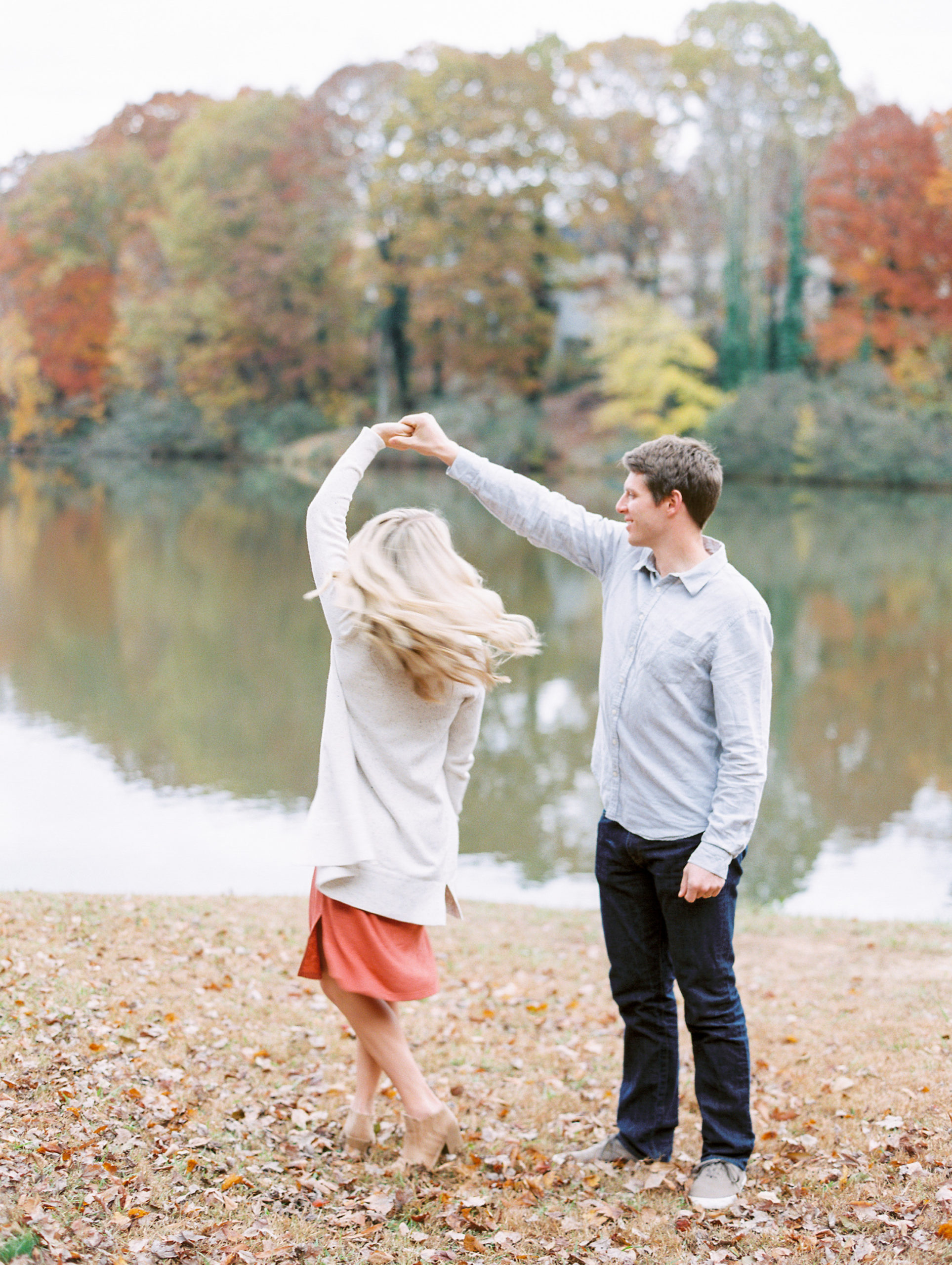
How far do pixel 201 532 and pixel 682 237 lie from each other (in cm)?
2639

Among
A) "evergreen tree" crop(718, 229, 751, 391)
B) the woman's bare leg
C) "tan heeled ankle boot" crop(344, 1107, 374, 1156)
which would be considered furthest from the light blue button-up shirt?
"evergreen tree" crop(718, 229, 751, 391)

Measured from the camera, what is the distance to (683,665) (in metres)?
3.29

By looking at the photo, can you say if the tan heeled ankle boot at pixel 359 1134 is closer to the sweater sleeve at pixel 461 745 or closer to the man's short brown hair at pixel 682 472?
the sweater sleeve at pixel 461 745

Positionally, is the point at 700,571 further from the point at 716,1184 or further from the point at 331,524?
the point at 716,1184

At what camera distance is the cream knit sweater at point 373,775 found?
3.28 metres

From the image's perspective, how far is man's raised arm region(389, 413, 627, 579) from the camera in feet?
11.7

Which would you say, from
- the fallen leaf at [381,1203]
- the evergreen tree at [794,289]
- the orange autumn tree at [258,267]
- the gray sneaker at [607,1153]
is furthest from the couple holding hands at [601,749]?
the orange autumn tree at [258,267]

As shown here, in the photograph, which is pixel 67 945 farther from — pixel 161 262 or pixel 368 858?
pixel 161 262

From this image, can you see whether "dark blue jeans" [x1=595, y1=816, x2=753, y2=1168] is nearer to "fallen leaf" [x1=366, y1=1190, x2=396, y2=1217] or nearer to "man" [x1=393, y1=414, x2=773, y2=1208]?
"man" [x1=393, y1=414, x2=773, y2=1208]

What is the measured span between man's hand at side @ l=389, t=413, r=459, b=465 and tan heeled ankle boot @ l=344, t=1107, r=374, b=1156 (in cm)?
192

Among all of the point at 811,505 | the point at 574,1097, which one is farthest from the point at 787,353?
the point at 574,1097

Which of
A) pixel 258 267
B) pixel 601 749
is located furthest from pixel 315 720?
pixel 258 267

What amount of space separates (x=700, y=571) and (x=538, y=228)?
44564 mm

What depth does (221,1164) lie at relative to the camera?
3.43 metres
